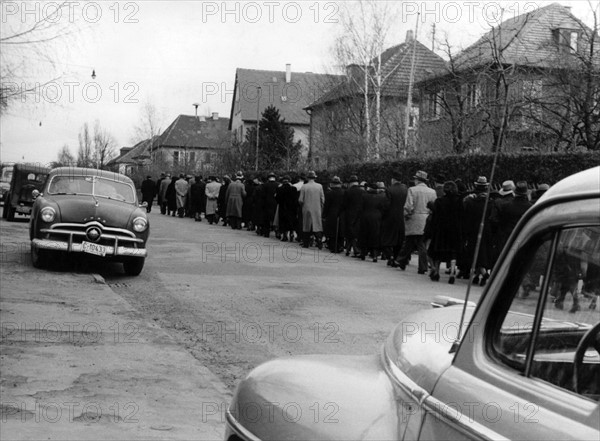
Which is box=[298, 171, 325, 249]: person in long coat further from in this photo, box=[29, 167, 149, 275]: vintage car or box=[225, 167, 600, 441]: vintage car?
box=[225, 167, 600, 441]: vintage car

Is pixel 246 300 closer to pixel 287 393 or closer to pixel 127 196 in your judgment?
pixel 127 196

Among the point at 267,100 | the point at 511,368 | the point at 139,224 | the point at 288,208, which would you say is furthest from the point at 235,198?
the point at 267,100

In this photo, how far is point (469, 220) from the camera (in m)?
16.1

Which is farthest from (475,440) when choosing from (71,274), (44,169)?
(44,169)

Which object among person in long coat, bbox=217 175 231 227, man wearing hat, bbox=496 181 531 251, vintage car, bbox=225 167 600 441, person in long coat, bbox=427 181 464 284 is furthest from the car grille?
person in long coat, bbox=217 175 231 227

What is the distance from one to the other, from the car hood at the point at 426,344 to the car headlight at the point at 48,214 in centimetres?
1200

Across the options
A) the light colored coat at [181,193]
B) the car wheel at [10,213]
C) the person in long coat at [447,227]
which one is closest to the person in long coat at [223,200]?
the light colored coat at [181,193]

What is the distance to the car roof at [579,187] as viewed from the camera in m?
2.02

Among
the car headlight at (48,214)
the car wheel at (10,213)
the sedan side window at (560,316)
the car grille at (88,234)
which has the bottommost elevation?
the car wheel at (10,213)

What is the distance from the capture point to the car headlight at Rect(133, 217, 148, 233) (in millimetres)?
14914

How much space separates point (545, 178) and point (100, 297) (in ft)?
41.3

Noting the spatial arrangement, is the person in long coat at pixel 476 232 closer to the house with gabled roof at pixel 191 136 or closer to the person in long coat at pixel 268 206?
the person in long coat at pixel 268 206

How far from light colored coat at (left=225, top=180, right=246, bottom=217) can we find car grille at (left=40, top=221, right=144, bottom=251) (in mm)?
16939

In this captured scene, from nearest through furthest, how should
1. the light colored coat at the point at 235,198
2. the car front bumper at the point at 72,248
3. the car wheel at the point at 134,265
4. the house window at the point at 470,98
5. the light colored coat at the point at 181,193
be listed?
the car front bumper at the point at 72,248 → the car wheel at the point at 134,265 → the house window at the point at 470,98 → the light colored coat at the point at 235,198 → the light colored coat at the point at 181,193
